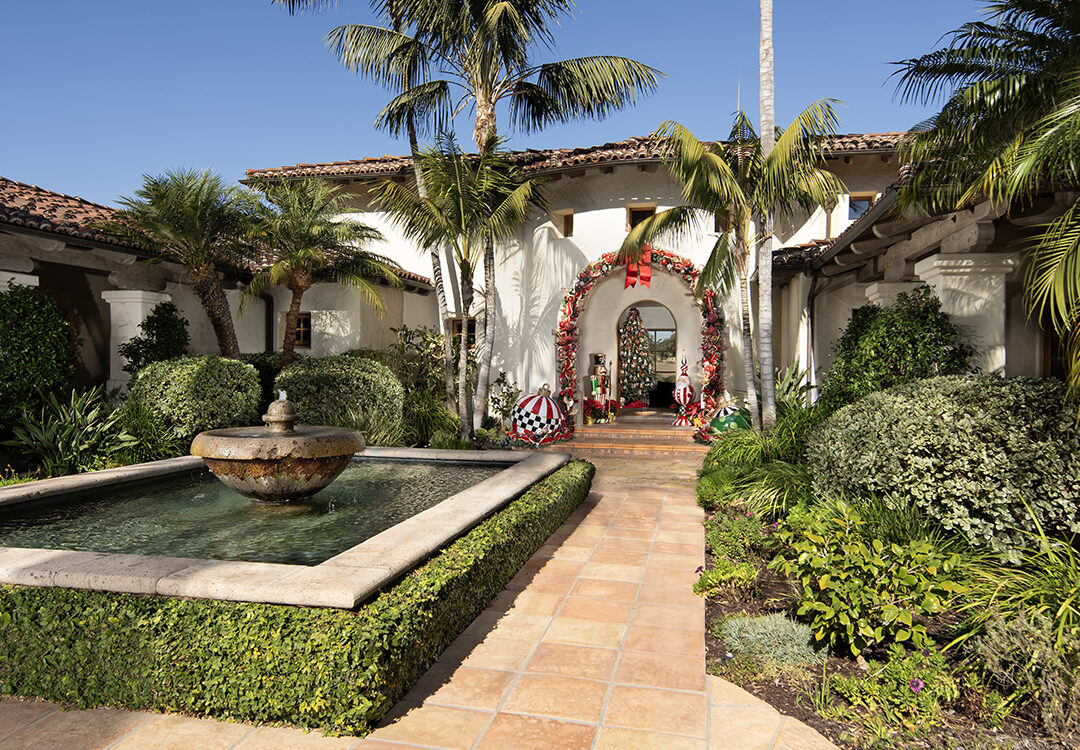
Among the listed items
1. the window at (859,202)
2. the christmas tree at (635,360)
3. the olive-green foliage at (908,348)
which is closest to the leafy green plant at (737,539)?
the olive-green foliage at (908,348)

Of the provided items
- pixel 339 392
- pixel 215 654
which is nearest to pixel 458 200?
pixel 339 392

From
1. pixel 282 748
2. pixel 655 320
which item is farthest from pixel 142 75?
pixel 655 320

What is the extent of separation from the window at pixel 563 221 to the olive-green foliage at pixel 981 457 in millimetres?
9809

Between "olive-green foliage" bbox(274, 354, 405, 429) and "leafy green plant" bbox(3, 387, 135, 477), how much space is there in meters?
2.76

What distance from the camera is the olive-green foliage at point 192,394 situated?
30.4 ft

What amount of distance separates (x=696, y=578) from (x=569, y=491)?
2.04 m

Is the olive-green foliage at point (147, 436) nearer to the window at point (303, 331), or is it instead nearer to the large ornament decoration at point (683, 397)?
the window at point (303, 331)

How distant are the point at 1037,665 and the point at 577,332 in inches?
441

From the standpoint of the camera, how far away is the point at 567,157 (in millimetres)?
13305

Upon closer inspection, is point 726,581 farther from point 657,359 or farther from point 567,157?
point 657,359

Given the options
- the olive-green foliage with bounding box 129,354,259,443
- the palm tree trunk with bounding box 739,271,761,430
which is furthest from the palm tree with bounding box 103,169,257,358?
the palm tree trunk with bounding box 739,271,761,430

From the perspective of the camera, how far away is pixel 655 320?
20.2 metres

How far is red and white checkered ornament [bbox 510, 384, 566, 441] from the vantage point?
13.0 metres

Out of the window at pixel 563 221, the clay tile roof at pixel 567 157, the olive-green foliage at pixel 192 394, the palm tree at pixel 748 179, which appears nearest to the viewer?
the palm tree at pixel 748 179
